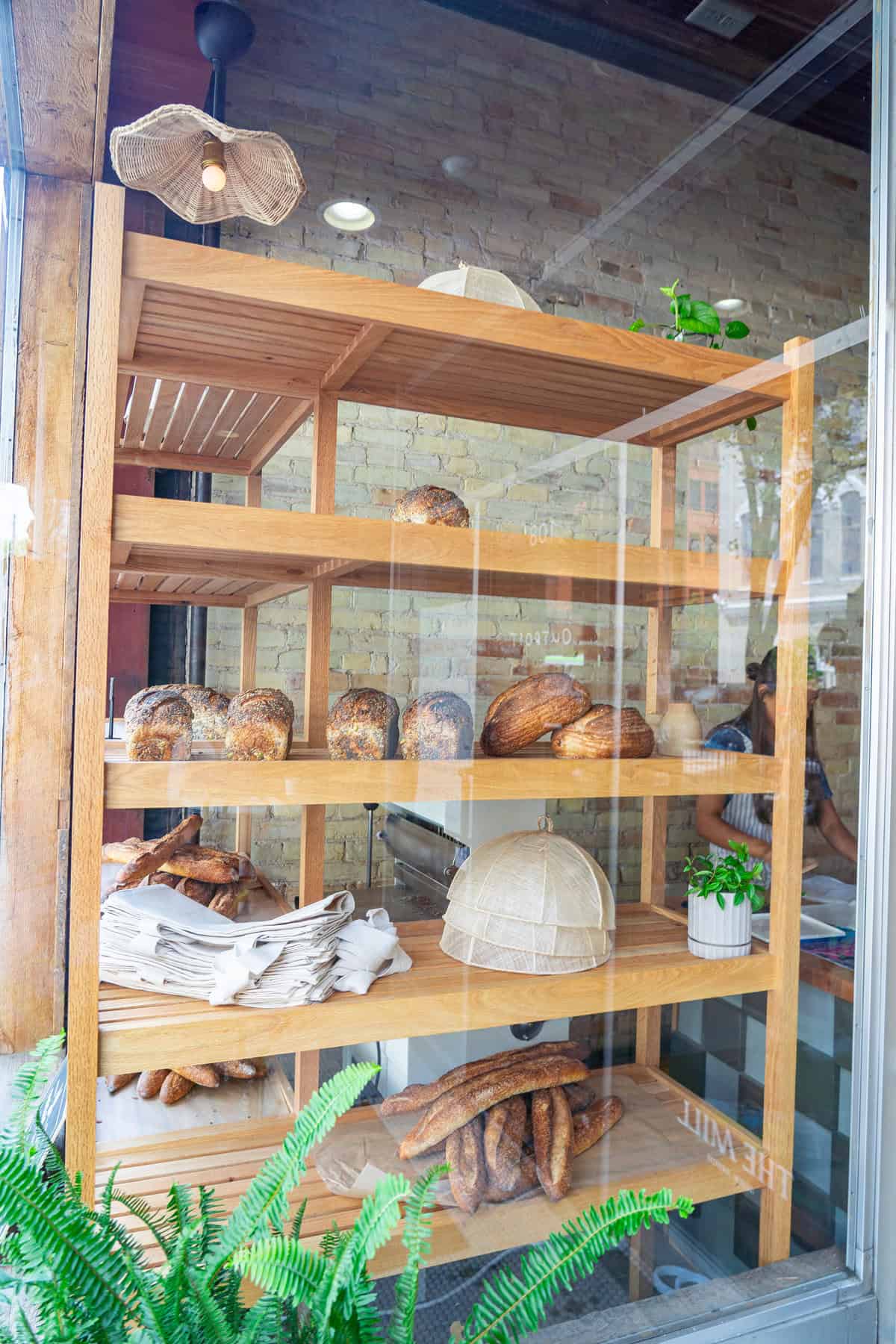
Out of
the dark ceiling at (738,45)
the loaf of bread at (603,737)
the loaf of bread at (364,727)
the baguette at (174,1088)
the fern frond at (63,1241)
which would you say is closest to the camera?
the fern frond at (63,1241)

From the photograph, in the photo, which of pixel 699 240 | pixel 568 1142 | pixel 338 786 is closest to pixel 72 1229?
pixel 338 786

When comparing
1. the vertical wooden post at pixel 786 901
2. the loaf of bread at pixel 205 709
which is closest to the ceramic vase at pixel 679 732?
the vertical wooden post at pixel 786 901

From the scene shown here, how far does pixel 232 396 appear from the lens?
4.10ft

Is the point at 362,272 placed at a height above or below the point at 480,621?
above

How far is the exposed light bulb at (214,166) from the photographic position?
1.11m

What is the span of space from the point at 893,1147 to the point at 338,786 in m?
1.03

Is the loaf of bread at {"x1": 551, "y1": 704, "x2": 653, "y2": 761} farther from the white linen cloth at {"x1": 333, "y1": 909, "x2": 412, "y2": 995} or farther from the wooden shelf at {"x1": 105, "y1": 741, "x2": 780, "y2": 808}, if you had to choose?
the white linen cloth at {"x1": 333, "y1": 909, "x2": 412, "y2": 995}

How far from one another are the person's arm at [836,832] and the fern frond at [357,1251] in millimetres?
890

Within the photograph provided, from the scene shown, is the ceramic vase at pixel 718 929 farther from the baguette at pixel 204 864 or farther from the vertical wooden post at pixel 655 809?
the baguette at pixel 204 864

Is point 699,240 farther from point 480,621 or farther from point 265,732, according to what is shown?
point 265,732

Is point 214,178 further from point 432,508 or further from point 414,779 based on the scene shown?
point 414,779

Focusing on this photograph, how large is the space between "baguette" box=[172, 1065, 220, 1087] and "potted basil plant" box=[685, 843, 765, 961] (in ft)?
2.42

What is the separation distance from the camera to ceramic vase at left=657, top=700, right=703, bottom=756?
4.67ft

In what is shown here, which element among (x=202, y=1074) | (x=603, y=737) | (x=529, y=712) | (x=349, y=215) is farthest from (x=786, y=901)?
(x=349, y=215)
